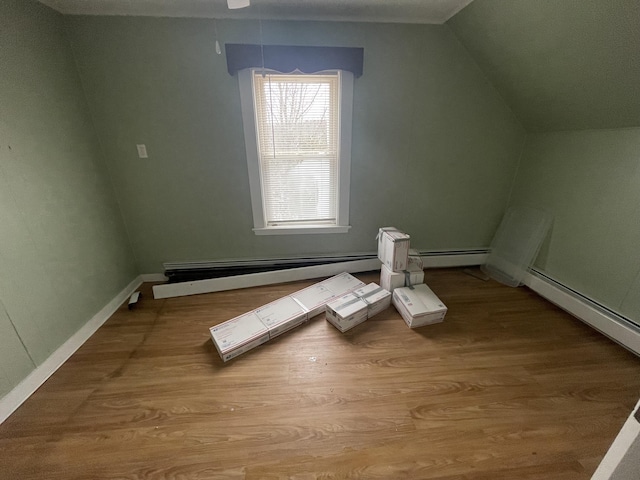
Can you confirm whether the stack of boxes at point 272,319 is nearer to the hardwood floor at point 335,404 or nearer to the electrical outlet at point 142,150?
the hardwood floor at point 335,404

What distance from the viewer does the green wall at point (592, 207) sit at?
1591 mm

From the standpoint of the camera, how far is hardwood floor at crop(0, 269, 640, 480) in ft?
3.44

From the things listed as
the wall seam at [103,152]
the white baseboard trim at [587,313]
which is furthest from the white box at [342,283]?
the wall seam at [103,152]

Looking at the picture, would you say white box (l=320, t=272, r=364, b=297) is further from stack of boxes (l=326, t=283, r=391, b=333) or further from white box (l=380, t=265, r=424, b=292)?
white box (l=380, t=265, r=424, b=292)

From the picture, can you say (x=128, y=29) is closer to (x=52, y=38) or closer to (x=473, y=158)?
(x=52, y=38)

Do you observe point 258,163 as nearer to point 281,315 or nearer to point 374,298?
point 281,315

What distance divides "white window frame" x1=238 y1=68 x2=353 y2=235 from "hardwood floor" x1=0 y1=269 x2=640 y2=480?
90cm

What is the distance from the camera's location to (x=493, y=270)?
2.48 metres

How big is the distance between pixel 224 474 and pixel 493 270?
2.65 meters

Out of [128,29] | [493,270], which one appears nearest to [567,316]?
[493,270]

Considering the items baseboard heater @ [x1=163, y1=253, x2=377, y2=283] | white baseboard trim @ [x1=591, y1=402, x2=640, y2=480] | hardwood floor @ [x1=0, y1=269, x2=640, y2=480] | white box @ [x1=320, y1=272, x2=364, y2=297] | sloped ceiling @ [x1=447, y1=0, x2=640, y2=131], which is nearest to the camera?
white baseboard trim @ [x1=591, y1=402, x2=640, y2=480]

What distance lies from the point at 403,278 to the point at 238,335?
1.31m

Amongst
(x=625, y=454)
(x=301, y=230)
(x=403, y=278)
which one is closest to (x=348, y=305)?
(x=403, y=278)

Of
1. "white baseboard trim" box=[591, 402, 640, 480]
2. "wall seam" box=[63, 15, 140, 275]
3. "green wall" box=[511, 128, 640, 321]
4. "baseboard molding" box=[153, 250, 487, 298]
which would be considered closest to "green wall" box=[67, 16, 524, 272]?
"wall seam" box=[63, 15, 140, 275]
